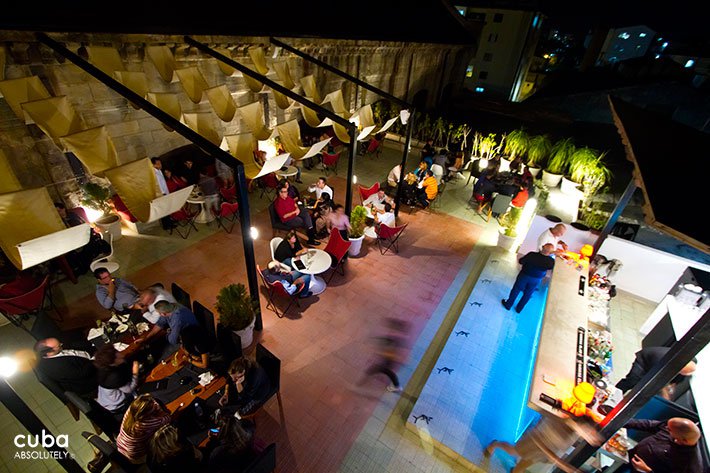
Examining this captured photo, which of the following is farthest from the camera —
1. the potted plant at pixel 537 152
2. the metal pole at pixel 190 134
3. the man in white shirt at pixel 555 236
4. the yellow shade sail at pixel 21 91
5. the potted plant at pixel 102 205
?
the potted plant at pixel 537 152

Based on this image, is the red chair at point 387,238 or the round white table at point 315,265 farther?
the red chair at point 387,238

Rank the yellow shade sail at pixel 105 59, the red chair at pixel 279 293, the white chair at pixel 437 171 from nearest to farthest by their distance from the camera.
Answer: the red chair at pixel 279 293 → the yellow shade sail at pixel 105 59 → the white chair at pixel 437 171

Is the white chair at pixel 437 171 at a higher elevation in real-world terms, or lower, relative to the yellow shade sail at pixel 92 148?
lower

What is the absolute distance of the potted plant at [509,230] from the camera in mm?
8270

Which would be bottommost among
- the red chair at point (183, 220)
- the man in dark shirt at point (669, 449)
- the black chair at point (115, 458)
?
the red chair at point (183, 220)

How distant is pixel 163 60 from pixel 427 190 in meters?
7.02

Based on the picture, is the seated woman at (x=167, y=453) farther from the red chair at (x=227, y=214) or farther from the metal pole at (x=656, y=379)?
the red chair at (x=227, y=214)

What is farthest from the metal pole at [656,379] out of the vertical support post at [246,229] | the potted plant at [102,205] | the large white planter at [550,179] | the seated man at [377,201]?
the large white planter at [550,179]

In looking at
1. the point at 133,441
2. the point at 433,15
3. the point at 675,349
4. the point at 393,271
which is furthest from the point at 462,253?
the point at 433,15

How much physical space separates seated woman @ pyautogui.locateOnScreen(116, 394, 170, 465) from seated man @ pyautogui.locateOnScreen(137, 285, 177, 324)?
1.58 m

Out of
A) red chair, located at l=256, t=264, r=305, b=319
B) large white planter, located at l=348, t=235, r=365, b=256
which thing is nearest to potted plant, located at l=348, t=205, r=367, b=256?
large white planter, located at l=348, t=235, r=365, b=256

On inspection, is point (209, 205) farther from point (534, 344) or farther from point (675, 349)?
point (675, 349)

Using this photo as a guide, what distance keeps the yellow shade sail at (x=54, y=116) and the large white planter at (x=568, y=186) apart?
1253 centimetres

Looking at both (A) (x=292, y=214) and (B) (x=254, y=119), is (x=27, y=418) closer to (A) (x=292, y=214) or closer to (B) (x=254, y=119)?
(A) (x=292, y=214)
